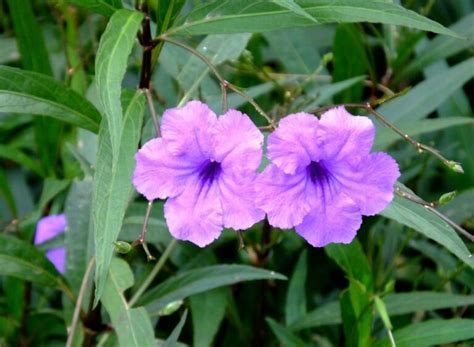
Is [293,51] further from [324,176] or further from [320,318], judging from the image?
[324,176]

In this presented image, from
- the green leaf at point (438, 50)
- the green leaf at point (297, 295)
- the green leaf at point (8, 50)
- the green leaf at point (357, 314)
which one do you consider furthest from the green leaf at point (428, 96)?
the green leaf at point (8, 50)

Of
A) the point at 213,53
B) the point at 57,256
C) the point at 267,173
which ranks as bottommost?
the point at 57,256

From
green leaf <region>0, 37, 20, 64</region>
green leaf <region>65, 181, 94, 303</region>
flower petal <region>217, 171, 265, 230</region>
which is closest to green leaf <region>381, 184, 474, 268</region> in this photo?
flower petal <region>217, 171, 265, 230</region>

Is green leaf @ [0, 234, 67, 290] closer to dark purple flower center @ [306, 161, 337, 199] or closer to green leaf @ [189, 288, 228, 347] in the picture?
green leaf @ [189, 288, 228, 347]

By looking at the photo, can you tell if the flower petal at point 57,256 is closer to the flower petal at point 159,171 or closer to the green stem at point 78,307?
the green stem at point 78,307

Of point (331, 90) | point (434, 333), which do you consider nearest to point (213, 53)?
point (331, 90)

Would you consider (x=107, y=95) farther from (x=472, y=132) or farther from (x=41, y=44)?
(x=472, y=132)
